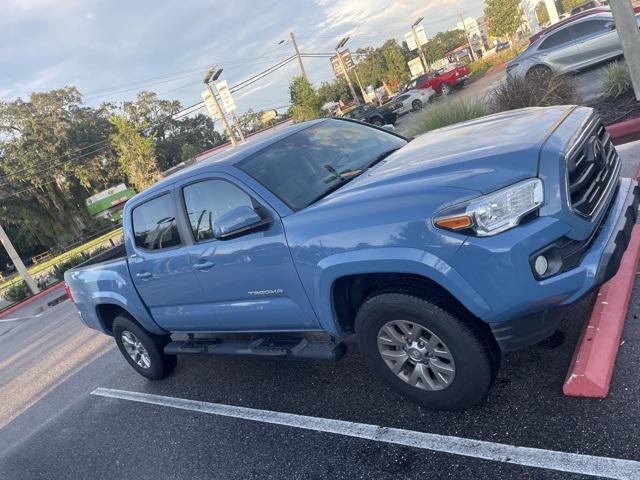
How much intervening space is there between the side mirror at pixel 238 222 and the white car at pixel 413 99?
26.1 m

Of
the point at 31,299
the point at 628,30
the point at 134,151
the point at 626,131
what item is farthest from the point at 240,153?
the point at 134,151

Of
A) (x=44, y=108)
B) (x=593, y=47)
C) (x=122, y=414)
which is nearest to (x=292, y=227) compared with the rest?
(x=122, y=414)

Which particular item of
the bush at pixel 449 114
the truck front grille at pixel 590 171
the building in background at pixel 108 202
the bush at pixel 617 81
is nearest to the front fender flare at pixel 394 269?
the truck front grille at pixel 590 171

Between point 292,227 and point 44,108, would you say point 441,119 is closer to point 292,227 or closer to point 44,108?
point 292,227

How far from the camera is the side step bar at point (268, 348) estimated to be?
3705 mm

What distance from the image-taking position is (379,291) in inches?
126

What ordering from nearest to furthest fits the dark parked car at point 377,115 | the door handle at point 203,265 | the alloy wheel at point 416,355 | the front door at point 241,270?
the alloy wheel at point 416,355, the front door at point 241,270, the door handle at point 203,265, the dark parked car at point 377,115

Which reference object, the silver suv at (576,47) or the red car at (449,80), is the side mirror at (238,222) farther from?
the red car at (449,80)

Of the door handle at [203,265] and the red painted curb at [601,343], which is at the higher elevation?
the door handle at [203,265]

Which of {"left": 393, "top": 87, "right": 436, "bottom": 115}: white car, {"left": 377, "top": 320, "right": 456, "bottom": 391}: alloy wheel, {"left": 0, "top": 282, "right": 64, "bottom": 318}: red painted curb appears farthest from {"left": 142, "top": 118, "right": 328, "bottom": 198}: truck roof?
{"left": 393, "top": 87, "right": 436, "bottom": 115}: white car

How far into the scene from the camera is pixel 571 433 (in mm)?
2828

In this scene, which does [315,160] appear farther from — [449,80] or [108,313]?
[449,80]

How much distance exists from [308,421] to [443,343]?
4.54ft

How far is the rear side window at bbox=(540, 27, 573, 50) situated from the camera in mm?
13211
